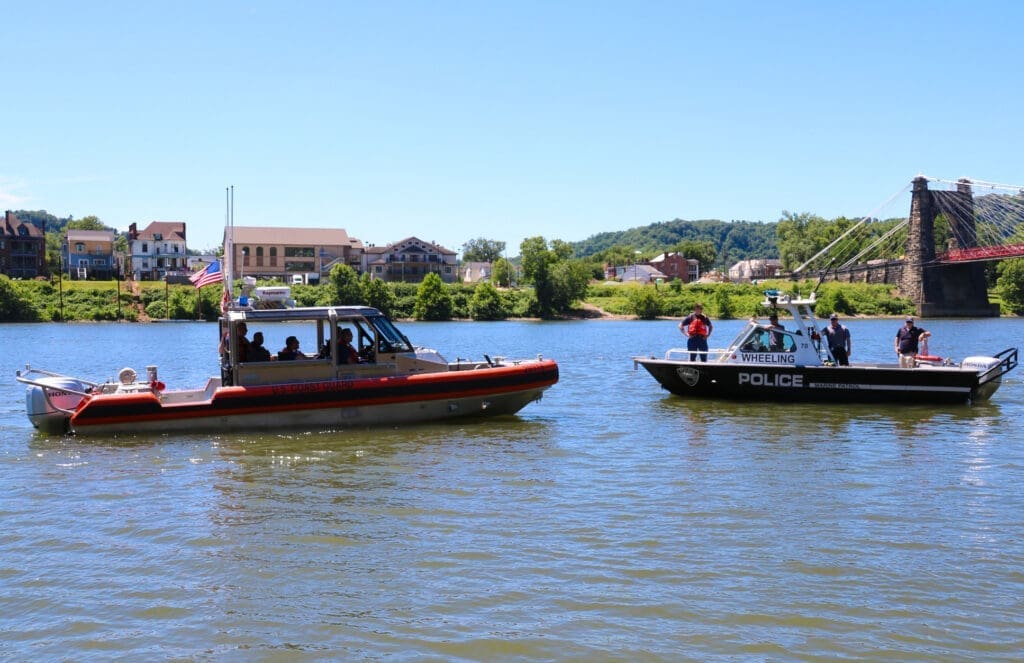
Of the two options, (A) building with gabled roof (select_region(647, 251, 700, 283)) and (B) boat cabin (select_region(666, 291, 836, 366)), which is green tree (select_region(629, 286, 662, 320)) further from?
(B) boat cabin (select_region(666, 291, 836, 366))

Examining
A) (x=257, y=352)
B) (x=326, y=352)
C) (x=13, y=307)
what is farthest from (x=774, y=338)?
(x=13, y=307)

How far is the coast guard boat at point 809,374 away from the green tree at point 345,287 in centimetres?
8409

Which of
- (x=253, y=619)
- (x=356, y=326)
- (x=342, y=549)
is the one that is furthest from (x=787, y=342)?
(x=253, y=619)

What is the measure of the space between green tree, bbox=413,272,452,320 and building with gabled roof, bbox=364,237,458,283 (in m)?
26.1

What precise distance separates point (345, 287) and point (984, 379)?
8854cm

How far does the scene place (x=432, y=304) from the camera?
105 meters

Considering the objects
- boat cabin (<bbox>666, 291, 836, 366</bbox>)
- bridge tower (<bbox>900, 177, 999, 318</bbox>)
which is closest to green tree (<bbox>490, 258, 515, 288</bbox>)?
bridge tower (<bbox>900, 177, 999, 318</bbox>)

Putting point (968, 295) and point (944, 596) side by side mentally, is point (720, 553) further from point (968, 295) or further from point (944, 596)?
point (968, 295)

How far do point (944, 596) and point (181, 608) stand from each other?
22.7ft

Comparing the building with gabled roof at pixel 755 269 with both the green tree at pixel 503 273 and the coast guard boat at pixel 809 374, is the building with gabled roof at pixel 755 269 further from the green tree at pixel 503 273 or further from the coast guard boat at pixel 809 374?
the coast guard boat at pixel 809 374

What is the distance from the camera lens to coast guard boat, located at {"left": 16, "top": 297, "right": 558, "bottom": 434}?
58.3ft

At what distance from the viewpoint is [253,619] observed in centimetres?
841

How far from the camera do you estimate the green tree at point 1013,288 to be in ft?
362

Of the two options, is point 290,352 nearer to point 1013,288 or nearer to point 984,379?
point 984,379
